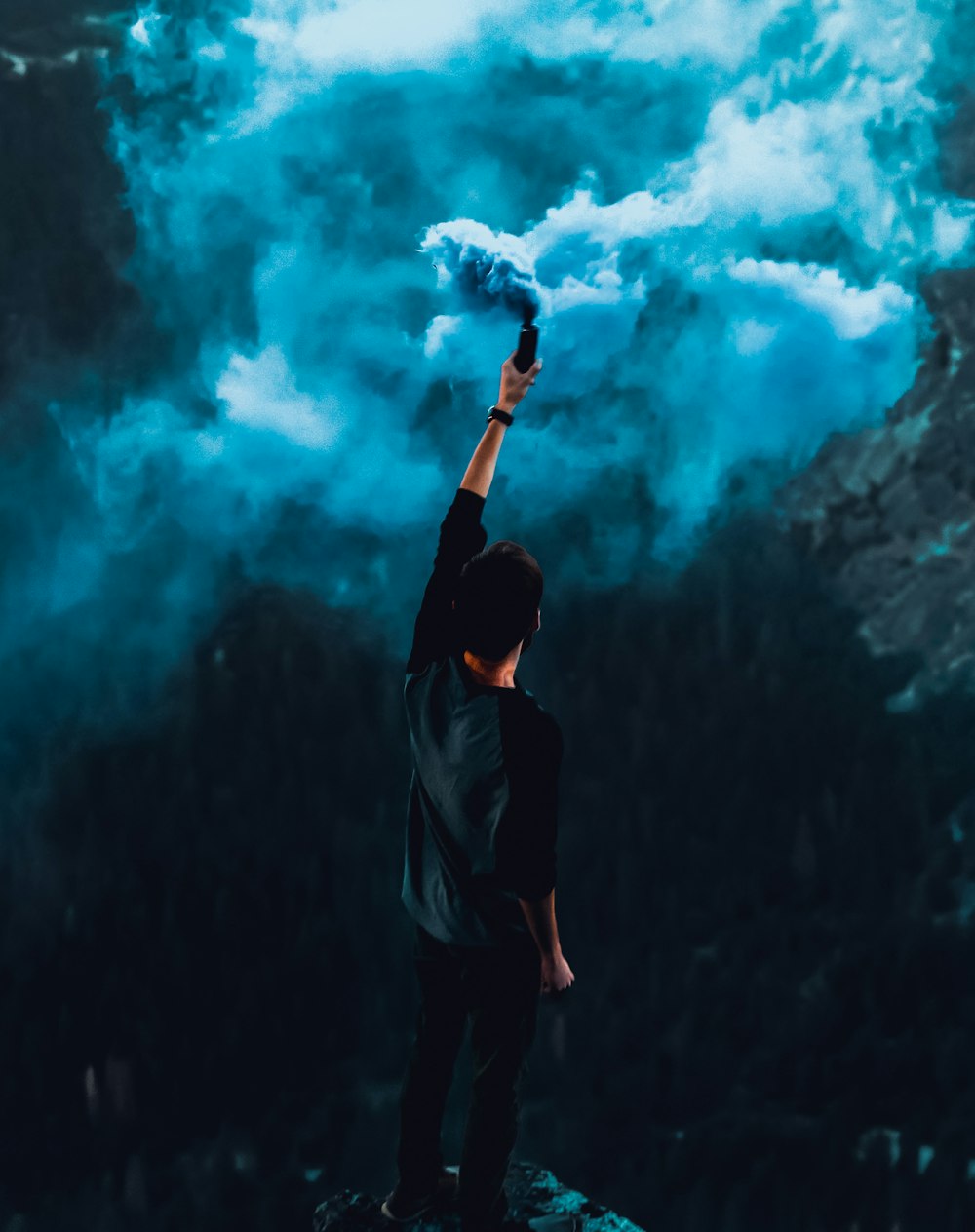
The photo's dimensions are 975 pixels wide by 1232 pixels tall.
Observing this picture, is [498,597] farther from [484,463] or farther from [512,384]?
[512,384]

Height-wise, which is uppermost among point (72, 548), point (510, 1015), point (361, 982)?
point (72, 548)

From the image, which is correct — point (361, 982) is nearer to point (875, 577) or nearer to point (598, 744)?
point (598, 744)

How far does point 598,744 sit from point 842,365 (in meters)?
0.80

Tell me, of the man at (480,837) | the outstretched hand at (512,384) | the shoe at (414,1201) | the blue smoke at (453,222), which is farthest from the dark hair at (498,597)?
the shoe at (414,1201)

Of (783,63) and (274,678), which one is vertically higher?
(783,63)

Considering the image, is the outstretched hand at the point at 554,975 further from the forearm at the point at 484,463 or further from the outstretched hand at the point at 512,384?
the outstretched hand at the point at 512,384

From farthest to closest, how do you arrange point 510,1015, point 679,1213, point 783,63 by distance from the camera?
point 679,1213 < point 783,63 < point 510,1015

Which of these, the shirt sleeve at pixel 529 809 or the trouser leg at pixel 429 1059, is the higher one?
the shirt sleeve at pixel 529 809

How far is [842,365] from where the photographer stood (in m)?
1.77

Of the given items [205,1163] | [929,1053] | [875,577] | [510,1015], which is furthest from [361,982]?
[875,577]

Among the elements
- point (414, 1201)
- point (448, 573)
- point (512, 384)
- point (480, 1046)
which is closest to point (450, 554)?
point (448, 573)

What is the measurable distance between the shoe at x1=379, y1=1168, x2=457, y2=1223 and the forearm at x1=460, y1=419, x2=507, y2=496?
0.93m

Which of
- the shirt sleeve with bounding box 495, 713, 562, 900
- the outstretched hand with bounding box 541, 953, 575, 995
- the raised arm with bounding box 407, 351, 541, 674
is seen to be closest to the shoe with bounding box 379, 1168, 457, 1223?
the outstretched hand with bounding box 541, 953, 575, 995

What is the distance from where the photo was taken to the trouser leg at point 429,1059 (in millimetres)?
1267
